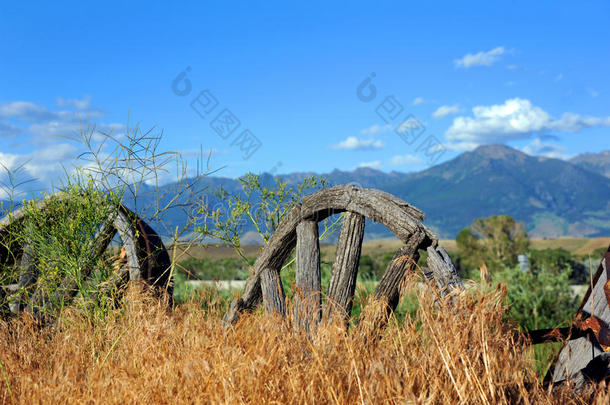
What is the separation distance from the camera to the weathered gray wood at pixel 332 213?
3.80 m

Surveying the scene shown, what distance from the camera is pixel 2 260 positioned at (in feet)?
21.8

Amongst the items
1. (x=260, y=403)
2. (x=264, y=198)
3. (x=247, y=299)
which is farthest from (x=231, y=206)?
(x=260, y=403)

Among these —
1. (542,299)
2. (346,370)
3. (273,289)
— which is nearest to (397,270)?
(346,370)

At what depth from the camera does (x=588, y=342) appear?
11.0ft

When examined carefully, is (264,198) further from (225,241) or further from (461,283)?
(461,283)

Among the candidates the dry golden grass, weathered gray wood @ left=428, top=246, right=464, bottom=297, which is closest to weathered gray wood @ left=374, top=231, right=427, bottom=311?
weathered gray wood @ left=428, top=246, right=464, bottom=297

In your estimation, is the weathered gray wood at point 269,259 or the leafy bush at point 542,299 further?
the leafy bush at point 542,299

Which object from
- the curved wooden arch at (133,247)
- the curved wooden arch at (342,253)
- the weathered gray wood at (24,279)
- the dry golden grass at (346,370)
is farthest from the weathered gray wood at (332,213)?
the weathered gray wood at (24,279)

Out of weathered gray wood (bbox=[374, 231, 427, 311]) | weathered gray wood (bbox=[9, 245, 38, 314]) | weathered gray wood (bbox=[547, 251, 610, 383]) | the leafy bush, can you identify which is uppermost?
weathered gray wood (bbox=[9, 245, 38, 314])

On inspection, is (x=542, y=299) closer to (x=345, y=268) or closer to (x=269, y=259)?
(x=269, y=259)

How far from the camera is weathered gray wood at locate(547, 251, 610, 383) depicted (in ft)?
10.7

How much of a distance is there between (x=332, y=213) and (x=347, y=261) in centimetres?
45

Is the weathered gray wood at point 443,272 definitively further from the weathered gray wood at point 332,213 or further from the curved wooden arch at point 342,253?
the weathered gray wood at point 332,213

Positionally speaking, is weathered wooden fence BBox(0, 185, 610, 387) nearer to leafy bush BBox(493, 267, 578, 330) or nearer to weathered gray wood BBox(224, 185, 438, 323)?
weathered gray wood BBox(224, 185, 438, 323)
